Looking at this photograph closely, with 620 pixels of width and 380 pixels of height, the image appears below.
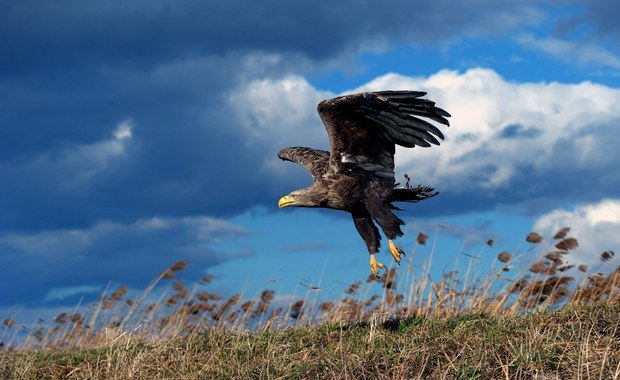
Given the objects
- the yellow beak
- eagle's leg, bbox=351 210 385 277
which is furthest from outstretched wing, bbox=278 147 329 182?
eagle's leg, bbox=351 210 385 277

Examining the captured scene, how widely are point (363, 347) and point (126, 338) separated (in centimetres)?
293

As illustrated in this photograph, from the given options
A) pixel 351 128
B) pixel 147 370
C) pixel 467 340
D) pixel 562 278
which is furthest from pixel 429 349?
pixel 562 278

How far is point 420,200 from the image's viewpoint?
30.9 feet

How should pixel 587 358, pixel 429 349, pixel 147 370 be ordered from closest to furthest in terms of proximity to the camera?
pixel 587 358
pixel 429 349
pixel 147 370

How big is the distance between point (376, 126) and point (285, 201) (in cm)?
149

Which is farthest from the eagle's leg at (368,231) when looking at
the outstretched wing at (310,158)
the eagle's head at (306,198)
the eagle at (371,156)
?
the outstretched wing at (310,158)

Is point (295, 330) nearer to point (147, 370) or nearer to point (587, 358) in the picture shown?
point (147, 370)

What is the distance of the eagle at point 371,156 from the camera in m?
8.82

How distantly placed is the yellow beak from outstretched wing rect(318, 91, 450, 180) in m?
0.73

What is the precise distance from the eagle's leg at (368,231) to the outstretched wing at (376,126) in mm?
570

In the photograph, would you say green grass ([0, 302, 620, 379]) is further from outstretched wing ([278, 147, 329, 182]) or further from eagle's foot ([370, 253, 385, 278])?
outstretched wing ([278, 147, 329, 182])

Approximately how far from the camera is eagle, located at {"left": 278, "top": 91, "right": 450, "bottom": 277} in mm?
8820

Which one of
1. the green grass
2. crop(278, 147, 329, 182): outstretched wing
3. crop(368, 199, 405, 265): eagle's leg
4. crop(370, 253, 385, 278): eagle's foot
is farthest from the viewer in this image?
crop(278, 147, 329, 182): outstretched wing

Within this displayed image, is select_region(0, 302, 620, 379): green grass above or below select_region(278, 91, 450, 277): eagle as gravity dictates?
below
